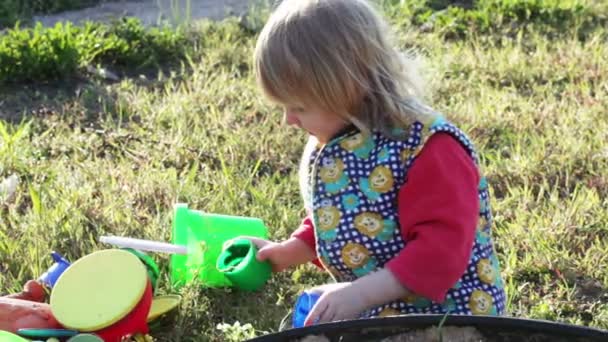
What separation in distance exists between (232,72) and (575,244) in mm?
1763

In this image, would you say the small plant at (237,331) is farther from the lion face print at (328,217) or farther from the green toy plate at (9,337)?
the green toy plate at (9,337)

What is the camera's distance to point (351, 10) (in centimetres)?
190

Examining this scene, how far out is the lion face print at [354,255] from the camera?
200cm

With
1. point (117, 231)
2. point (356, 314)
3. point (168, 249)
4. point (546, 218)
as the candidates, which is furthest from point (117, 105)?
point (356, 314)

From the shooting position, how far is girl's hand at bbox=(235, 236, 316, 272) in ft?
7.38

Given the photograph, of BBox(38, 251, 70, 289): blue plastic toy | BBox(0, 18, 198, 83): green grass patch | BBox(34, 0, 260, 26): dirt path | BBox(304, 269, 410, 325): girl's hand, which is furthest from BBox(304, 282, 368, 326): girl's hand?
BBox(34, 0, 260, 26): dirt path

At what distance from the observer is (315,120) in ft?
6.43

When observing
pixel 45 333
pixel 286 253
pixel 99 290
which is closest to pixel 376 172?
pixel 286 253

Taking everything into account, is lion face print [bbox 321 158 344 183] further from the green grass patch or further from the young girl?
the green grass patch

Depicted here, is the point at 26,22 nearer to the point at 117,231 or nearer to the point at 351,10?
the point at 117,231

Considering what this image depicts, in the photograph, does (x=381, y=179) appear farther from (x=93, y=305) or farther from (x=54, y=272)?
(x=54, y=272)

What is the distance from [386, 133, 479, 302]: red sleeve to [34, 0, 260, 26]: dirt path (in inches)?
120

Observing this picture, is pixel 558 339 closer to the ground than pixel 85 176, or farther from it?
farther from it

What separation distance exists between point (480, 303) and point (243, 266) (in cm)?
→ 62
